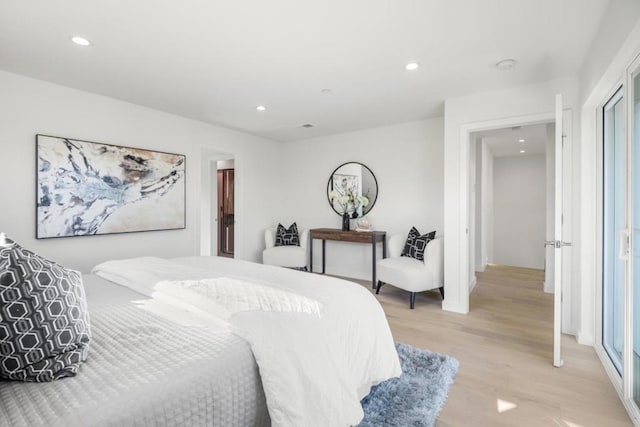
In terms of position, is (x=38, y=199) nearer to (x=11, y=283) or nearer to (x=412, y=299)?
(x=11, y=283)

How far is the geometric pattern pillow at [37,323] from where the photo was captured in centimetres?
87

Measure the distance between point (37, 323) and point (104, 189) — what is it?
9.07 ft

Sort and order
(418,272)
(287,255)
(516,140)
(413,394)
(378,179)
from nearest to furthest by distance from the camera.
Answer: (413,394), (418,272), (378,179), (287,255), (516,140)

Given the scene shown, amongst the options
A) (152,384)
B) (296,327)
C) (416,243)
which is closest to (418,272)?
(416,243)

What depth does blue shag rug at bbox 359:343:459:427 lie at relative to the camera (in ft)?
5.39

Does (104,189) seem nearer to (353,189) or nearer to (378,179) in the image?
(353,189)

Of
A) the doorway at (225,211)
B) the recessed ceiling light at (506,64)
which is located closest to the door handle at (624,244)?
the recessed ceiling light at (506,64)

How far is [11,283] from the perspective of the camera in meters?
0.92

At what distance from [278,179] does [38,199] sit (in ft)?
10.8

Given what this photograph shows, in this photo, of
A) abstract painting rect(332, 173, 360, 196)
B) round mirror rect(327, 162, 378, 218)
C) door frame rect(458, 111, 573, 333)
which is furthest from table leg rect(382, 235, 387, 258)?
door frame rect(458, 111, 573, 333)

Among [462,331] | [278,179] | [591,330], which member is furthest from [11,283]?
[278,179]

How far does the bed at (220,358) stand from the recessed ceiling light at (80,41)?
5.62 ft

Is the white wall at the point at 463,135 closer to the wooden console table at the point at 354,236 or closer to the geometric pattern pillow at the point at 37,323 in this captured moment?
the wooden console table at the point at 354,236

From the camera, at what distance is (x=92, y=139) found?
3174 mm
